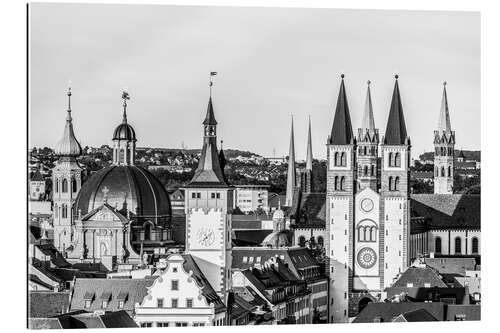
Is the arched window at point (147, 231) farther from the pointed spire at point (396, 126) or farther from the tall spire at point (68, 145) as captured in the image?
the pointed spire at point (396, 126)

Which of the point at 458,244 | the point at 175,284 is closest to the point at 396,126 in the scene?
the point at 458,244

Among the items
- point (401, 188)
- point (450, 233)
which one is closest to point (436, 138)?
point (450, 233)

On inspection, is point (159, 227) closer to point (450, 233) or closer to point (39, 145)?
point (450, 233)

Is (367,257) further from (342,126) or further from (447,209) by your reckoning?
(447,209)

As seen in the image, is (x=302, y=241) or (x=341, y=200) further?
(x=302, y=241)

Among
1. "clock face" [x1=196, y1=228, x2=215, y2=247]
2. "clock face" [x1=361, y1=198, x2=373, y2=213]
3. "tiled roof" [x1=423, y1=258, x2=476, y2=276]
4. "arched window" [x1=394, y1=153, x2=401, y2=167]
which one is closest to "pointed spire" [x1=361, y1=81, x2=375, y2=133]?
"arched window" [x1=394, y1=153, x2=401, y2=167]

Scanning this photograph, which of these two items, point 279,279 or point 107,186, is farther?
point 107,186
